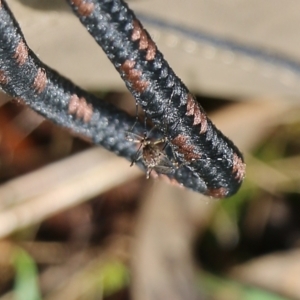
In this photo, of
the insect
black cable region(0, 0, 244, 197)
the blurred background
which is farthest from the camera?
the blurred background

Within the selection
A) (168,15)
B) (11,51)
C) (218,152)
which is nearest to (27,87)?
(11,51)

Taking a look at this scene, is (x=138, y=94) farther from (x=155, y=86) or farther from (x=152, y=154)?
(x=152, y=154)

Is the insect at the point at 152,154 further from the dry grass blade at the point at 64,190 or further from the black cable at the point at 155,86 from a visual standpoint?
the dry grass blade at the point at 64,190

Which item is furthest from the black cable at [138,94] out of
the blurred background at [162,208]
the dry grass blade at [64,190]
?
the dry grass blade at [64,190]

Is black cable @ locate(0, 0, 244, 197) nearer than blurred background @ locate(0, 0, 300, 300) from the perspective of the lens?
Yes

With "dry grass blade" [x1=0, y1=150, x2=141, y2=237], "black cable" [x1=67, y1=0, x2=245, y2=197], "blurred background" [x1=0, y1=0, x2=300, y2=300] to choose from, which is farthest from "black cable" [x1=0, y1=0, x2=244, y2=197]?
"dry grass blade" [x1=0, y1=150, x2=141, y2=237]

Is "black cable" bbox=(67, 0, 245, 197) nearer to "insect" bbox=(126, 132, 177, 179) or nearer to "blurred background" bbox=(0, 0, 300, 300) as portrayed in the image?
"insect" bbox=(126, 132, 177, 179)
